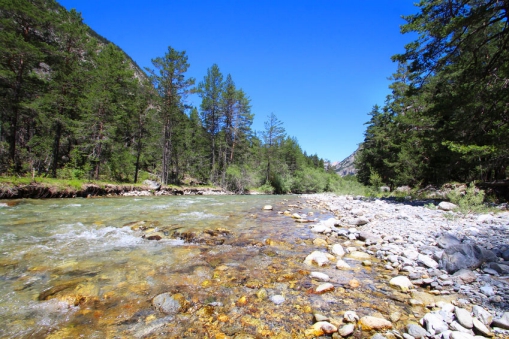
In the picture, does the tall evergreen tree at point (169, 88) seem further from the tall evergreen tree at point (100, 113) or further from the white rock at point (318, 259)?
the white rock at point (318, 259)

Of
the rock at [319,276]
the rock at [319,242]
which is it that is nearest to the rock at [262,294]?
the rock at [319,276]

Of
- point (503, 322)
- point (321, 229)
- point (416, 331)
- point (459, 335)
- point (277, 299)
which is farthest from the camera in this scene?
point (321, 229)

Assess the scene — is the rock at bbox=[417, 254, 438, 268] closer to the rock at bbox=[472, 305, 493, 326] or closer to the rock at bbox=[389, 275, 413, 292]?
the rock at bbox=[389, 275, 413, 292]

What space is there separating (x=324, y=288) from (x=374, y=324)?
92cm

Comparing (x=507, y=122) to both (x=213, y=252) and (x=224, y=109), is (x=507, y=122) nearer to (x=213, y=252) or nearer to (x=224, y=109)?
(x=213, y=252)

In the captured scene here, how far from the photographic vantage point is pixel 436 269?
149 inches

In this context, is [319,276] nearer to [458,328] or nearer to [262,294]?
[262,294]

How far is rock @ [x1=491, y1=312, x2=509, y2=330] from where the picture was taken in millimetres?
2223

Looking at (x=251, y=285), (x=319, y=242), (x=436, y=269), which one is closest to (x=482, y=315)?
(x=436, y=269)

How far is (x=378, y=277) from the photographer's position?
3.86 metres

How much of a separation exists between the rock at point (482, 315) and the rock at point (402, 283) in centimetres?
89

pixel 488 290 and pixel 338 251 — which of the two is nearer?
pixel 488 290

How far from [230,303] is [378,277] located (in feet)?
8.83

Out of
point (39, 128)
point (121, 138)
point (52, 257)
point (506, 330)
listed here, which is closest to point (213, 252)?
point (52, 257)
